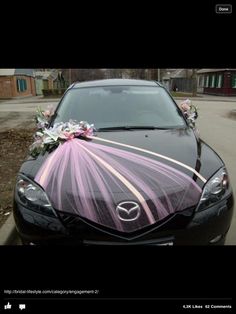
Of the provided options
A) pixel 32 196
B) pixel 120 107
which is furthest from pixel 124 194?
pixel 120 107

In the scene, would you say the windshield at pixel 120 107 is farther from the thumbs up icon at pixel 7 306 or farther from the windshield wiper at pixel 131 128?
the thumbs up icon at pixel 7 306

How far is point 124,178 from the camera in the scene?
2.52 meters

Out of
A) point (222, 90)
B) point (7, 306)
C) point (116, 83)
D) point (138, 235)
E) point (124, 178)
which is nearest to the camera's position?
point (7, 306)

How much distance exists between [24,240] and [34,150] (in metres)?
0.90

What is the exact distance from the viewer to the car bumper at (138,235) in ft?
7.66

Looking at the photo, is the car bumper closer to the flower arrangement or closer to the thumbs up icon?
the thumbs up icon

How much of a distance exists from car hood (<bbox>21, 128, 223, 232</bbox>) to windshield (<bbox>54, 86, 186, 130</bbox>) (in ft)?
2.05

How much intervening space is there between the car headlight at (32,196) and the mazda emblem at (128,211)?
46 cm

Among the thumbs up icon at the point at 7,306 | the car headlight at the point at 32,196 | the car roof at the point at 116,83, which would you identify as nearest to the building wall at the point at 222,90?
the car roof at the point at 116,83

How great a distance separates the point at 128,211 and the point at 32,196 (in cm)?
72

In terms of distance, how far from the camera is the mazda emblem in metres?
2.31
